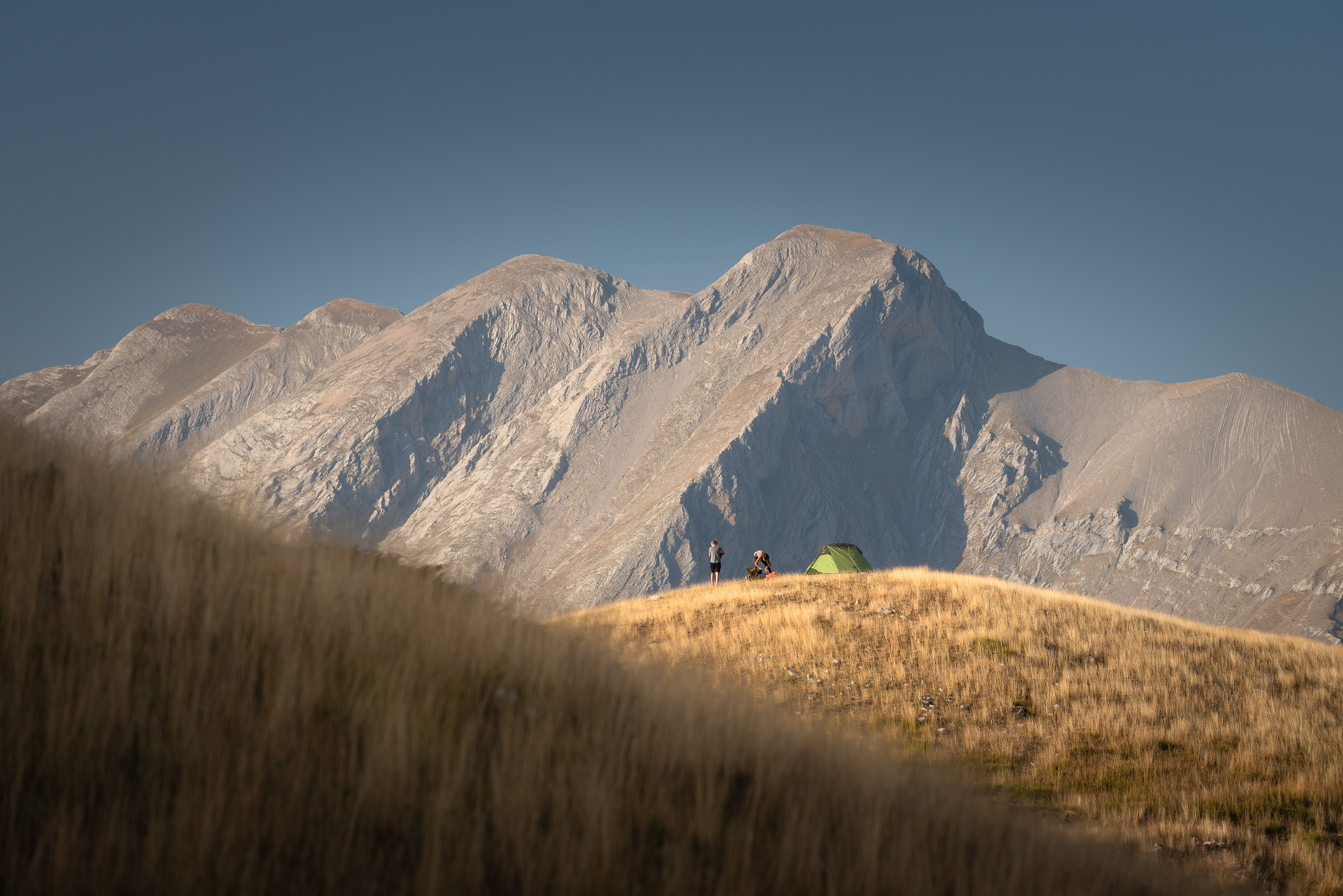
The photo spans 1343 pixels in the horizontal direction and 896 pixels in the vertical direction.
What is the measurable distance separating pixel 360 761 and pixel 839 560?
92.6 ft

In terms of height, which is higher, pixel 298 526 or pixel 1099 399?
pixel 1099 399

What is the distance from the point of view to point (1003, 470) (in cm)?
16925

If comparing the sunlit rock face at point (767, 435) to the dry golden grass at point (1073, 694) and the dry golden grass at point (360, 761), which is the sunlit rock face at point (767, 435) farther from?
the dry golden grass at point (360, 761)

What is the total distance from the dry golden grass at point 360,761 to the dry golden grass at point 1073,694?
221cm

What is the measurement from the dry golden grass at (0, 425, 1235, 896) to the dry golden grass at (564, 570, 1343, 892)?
7.25ft

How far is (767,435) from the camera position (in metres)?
145

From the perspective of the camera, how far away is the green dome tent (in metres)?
29.1

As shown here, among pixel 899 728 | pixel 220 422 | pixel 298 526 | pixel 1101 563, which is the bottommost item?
pixel 899 728

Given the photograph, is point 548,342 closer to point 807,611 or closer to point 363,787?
point 807,611

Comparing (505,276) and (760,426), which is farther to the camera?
(505,276)

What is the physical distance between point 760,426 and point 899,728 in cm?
13405

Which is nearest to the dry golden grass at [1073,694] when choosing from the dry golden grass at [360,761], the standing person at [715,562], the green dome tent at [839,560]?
the dry golden grass at [360,761]

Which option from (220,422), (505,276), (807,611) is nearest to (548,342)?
(505,276)

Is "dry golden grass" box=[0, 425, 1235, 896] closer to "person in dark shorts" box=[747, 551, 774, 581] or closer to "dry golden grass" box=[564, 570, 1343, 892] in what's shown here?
"dry golden grass" box=[564, 570, 1343, 892]
